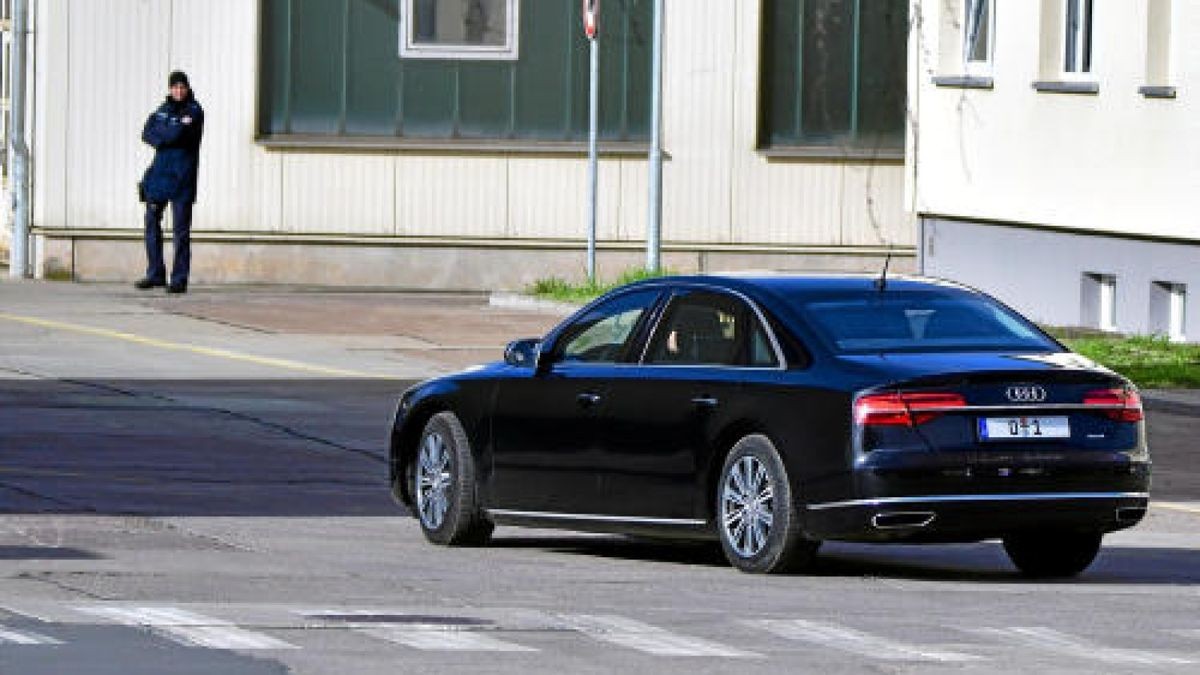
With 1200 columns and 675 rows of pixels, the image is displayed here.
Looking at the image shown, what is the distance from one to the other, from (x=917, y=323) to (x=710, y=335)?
2.96ft

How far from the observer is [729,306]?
15.9 metres

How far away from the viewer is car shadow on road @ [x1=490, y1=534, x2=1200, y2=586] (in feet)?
51.2

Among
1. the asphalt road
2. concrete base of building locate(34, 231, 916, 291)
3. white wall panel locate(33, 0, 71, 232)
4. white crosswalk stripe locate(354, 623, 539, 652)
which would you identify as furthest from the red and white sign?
white crosswalk stripe locate(354, 623, 539, 652)

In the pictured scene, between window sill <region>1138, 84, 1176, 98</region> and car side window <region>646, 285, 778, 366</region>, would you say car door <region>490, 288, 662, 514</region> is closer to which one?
car side window <region>646, 285, 778, 366</region>

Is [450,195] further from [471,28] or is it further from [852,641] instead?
[852,641]

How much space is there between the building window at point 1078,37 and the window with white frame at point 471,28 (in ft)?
22.1

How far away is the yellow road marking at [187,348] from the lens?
26.2 meters

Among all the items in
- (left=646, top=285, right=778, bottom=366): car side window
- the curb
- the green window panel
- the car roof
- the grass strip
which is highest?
the green window panel

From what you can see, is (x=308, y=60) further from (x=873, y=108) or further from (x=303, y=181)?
(x=873, y=108)

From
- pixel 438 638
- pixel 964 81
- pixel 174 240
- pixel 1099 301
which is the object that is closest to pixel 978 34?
pixel 964 81

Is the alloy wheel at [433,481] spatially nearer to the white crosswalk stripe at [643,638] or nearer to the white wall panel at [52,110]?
the white crosswalk stripe at [643,638]

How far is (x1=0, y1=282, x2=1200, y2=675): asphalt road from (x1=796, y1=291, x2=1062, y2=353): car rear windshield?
0.95m

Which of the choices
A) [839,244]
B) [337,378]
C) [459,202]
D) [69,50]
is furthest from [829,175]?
[337,378]

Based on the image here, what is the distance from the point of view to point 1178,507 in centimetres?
1925
